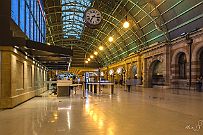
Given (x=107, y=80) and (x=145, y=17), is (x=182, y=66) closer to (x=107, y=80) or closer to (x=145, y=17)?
(x=145, y=17)

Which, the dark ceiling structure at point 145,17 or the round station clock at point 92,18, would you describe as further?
the dark ceiling structure at point 145,17

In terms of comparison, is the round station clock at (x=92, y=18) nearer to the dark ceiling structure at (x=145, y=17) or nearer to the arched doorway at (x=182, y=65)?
the dark ceiling structure at (x=145, y=17)

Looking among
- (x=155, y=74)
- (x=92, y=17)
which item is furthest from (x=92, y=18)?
(x=155, y=74)

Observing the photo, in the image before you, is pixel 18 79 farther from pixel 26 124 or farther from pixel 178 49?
pixel 178 49

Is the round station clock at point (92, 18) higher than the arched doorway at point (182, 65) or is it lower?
higher

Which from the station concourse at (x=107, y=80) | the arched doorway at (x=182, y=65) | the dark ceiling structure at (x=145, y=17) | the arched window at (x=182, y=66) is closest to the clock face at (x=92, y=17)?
the station concourse at (x=107, y=80)

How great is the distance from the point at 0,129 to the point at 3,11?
22.3 feet

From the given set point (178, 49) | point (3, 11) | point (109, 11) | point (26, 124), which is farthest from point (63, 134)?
point (109, 11)

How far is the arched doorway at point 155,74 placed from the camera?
1442 inches

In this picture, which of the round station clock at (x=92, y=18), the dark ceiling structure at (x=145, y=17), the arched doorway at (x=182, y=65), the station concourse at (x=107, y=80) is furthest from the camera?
the arched doorway at (x=182, y=65)

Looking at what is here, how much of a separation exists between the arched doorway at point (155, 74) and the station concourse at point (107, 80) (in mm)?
145

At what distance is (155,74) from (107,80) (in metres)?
8.12

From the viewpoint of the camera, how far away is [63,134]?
614cm

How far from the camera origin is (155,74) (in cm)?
3838
